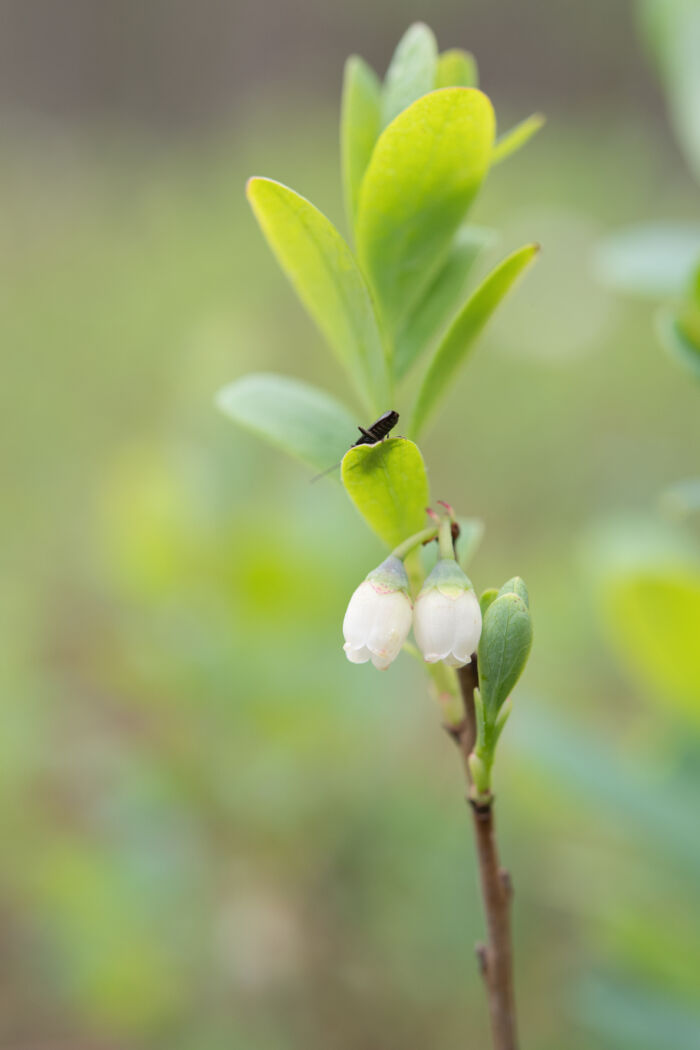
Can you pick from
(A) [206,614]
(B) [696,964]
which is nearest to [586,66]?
(A) [206,614]

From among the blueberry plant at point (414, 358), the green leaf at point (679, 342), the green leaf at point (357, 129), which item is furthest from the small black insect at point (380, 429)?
the green leaf at point (679, 342)

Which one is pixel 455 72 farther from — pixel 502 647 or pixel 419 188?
pixel 502 647

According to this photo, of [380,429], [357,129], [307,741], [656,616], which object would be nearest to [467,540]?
[380,429]

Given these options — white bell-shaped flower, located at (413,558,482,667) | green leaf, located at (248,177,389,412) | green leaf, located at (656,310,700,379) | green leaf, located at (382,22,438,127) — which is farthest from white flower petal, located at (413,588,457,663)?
green leaf, located at (656,310,700,379)

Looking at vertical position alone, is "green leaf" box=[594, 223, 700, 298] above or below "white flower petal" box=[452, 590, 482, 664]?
above

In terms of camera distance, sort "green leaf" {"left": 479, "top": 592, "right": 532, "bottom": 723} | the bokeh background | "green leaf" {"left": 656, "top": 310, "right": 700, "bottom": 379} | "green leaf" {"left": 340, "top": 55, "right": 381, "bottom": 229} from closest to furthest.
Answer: "green leaf" {"left": 479, "top": 592, "right": 532, "bottom": 723}, "green leaf" {"left": 340, "top": 55, "right": 381, "bottom": 229}, "green leaf" {"left": 656, "top": 310, "right": 700, "bottom": 379}, the bokeh background

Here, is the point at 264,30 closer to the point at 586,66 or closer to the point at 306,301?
the point at 586,66

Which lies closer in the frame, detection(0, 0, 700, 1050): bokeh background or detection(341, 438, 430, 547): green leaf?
detection(341, 438, 430, 547): green leaf

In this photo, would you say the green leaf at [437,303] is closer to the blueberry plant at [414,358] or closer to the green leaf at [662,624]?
the blueberry plant at [414,358]

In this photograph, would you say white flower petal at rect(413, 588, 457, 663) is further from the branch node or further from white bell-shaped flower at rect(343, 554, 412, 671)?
the branch node
